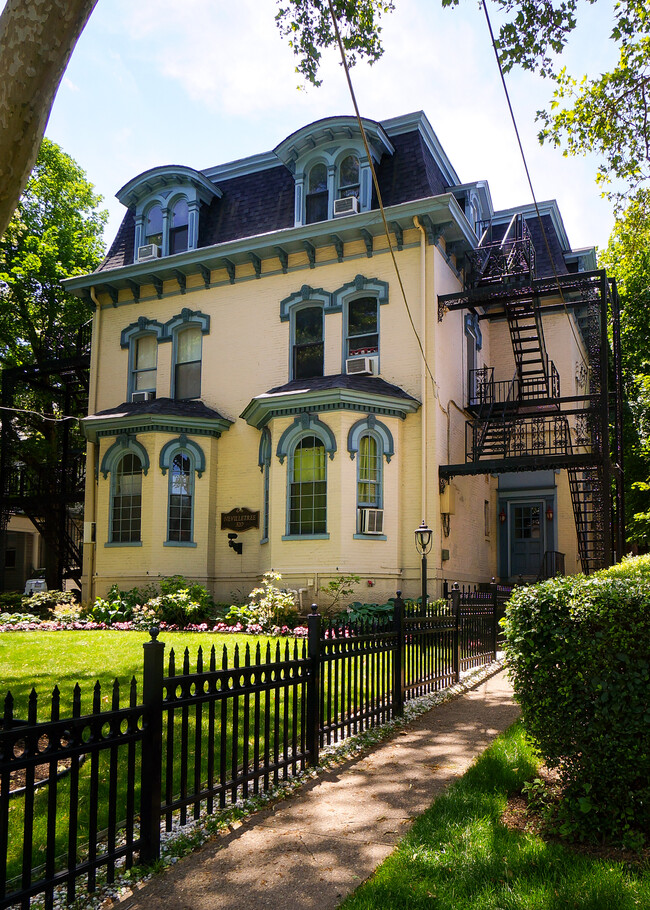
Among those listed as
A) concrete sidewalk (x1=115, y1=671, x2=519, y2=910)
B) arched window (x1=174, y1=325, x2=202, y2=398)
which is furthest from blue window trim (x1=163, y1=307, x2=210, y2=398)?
concrete sidewalk (x1=115, y1=671, x2=519, y2=910)

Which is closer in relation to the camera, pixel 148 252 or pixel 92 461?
pixel 92 461

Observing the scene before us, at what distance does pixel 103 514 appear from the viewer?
18.9 meters

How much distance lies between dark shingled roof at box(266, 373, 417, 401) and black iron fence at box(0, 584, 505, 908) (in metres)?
7.72

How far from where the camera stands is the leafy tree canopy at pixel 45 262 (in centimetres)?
2620

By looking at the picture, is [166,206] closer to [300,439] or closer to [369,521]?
[300,439]

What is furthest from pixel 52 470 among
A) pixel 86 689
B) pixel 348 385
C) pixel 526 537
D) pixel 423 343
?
pixel 86 689

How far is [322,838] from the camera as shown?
4766 mm

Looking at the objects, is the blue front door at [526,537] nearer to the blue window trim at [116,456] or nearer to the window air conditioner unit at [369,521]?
the window air conditioner unit at [369,521]

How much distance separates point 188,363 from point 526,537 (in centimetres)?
1127

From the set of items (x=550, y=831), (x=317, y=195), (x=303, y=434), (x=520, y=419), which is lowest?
(x=550, y=831)

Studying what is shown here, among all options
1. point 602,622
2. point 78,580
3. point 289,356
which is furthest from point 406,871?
point 78,580

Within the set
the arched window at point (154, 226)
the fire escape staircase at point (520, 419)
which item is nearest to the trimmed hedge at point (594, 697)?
the fire escape staircase at point (520, 419)

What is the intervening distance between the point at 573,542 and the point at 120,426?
13.2 meters

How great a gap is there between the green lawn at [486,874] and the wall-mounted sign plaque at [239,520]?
13399 millimetres
